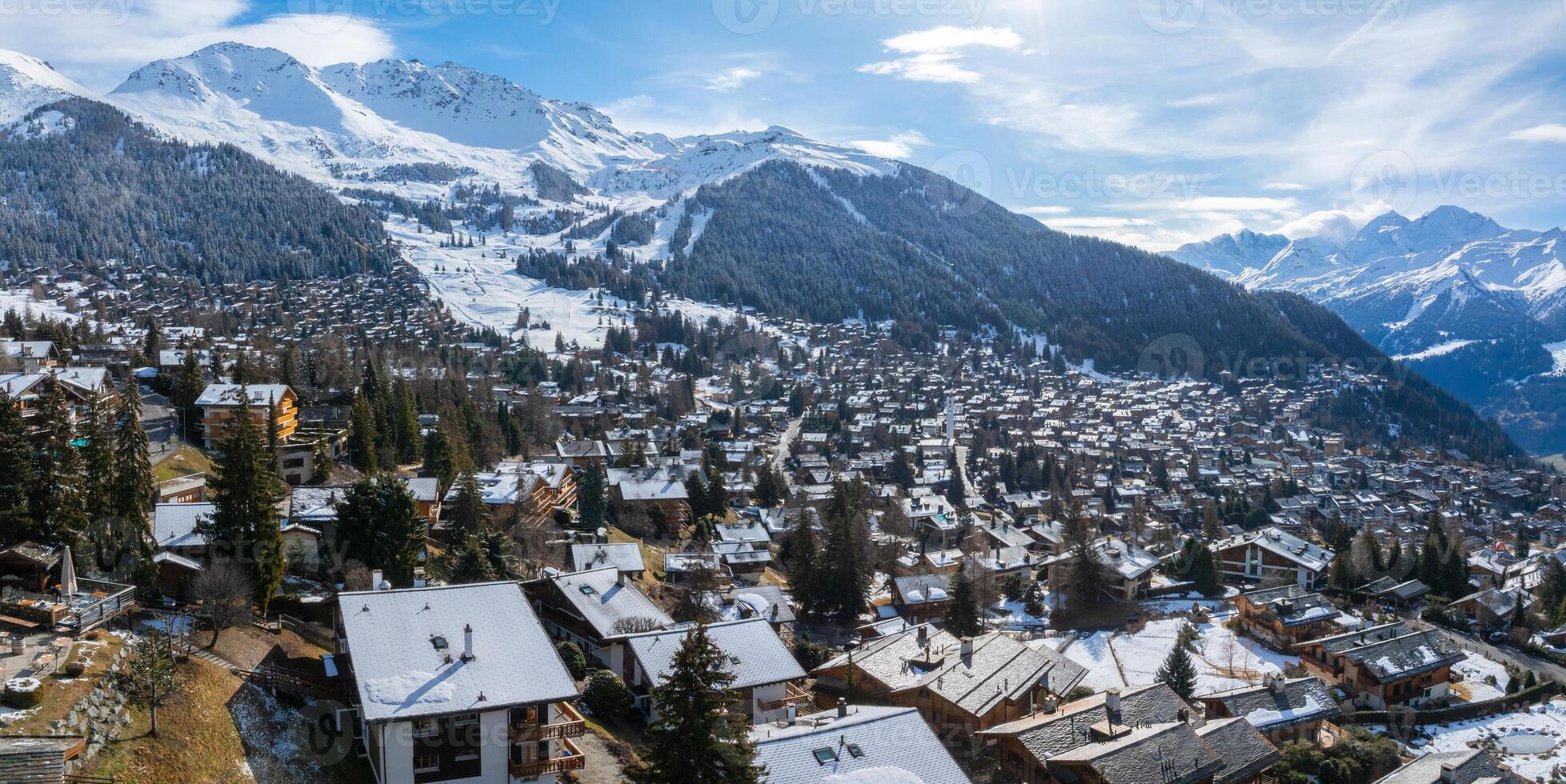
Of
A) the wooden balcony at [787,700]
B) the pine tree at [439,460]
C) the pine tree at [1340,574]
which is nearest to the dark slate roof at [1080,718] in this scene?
the wooden balcony at [787,700]

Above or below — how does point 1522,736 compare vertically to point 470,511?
below

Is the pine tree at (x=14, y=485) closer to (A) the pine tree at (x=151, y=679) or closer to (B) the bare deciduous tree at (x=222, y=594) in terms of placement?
(B) the bare deciduous tree at (x=222, y=594)

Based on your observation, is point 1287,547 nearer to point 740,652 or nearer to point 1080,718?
point 1080,718

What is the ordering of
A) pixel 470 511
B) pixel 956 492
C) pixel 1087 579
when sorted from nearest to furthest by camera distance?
1. pixel 470 511
2. pixel 1087 579
3. pixel 956 492

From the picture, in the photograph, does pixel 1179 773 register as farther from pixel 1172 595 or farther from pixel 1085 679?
pixel 1172 595

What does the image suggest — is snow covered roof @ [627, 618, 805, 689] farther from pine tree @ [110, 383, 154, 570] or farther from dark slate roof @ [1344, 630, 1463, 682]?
dark slate roof @ [1344, 630, 1463, 682]

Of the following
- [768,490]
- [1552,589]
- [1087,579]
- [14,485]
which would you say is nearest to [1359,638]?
[1087,579]

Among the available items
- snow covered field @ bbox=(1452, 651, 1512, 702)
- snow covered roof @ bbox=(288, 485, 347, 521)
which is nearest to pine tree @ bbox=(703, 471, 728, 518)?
snow covered roof @ bbox=(288, 485, 347, 521)
